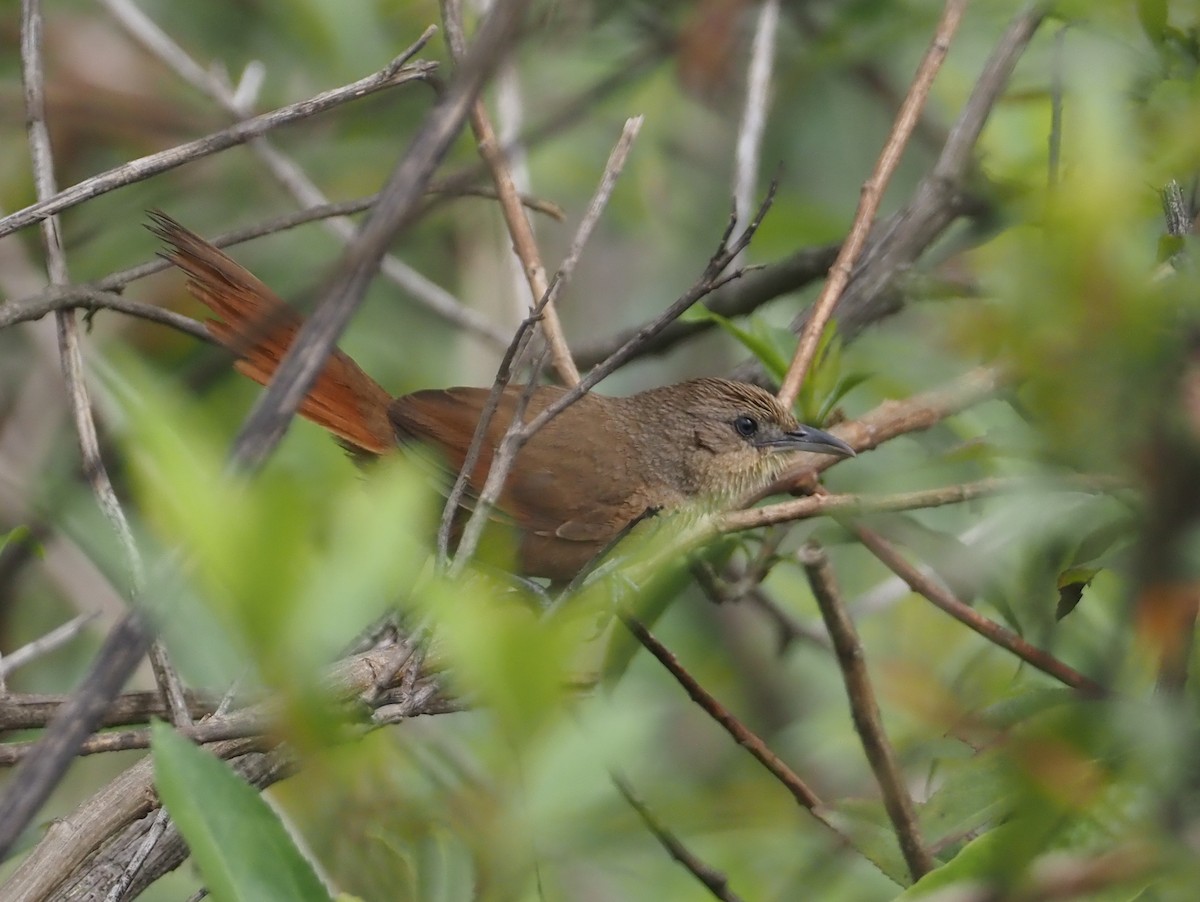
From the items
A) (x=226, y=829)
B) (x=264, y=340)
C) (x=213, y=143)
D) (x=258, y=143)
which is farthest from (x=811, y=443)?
(x=226, y=829)

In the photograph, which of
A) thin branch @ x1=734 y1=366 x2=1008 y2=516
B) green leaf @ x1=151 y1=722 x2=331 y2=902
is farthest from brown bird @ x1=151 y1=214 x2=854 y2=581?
green leaf @ x1=151 y1=722 x2=331 y2=902

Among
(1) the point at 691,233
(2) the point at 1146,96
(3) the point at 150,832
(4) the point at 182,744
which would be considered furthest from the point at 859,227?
(1) the point at 691,233

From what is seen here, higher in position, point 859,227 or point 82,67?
point 82,67

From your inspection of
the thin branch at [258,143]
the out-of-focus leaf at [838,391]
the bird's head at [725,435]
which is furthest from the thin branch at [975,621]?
the thin branch at [258,143]

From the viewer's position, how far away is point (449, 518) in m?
2.05

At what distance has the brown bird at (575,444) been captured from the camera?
3865mm

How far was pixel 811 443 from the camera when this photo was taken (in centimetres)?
334

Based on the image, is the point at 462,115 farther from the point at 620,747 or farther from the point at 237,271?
the point at 237,271

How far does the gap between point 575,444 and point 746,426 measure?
1.74 ft

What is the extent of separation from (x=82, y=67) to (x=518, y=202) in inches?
103

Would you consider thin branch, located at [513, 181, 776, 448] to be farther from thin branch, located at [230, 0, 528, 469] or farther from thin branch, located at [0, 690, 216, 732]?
thin branch, located at [230, 0, 528, 469]

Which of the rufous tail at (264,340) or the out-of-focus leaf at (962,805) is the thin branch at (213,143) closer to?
the rufous tail at (264,340)

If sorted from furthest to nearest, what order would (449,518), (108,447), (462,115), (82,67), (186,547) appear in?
(82,67), (108,447), (449,518), (462,115), (186,547)

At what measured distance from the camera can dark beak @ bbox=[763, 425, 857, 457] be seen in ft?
9.96
